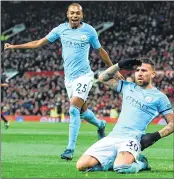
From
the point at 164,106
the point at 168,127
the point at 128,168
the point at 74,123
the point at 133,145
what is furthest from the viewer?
the point at 74,123

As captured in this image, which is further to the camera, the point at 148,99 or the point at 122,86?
the point at 122,86

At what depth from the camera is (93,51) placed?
4375 centimetres

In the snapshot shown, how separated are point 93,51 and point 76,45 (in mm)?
31676

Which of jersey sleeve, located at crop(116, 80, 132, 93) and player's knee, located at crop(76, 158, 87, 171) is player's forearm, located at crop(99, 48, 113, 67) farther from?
player's knee, located at crop(76, 158, 87, 171)

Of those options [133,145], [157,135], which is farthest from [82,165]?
[157,135]

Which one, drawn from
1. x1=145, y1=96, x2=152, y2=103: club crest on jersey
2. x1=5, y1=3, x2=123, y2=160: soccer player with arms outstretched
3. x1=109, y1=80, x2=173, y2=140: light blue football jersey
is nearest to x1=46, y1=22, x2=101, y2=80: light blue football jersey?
x1=5, y1=3, x2=123, y2=160: soccer player with arms outstretched

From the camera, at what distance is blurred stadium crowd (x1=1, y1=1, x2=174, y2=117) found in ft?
128

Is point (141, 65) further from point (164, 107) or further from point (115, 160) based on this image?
point (115, 160)

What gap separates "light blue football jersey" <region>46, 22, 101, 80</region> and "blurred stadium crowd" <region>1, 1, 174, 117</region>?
24.2 metres

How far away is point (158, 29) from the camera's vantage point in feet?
149

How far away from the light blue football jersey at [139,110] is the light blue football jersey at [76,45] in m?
2.64

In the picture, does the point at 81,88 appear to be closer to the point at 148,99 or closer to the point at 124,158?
the point at 148,99

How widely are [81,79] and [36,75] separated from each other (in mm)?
30573

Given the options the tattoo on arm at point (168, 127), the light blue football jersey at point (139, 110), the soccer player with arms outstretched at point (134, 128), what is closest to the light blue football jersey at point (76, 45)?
the soccer player with arms outstretched at point (134, 128)
